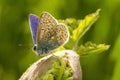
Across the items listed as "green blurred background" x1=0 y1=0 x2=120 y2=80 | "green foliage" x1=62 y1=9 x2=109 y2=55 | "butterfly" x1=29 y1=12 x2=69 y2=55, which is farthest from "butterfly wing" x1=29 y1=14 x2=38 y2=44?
"green blurred background" x1=0 y1=0 x2=120 y2=80

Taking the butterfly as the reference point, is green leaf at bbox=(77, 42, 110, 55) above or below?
below

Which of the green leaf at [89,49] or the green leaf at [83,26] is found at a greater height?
the green leaf at [83,26]

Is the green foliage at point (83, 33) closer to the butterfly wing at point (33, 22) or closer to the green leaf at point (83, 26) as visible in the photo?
the green leaf at point (83, 26)

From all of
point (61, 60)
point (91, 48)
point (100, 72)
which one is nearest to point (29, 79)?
point (61, 60)

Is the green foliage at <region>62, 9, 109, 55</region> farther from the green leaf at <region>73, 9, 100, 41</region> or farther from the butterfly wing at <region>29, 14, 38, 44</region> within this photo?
the butterfly wing at <region>29, 14, 38, 44</region>

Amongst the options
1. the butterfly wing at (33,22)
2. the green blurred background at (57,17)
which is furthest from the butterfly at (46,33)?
the green blurred background at (57,17)

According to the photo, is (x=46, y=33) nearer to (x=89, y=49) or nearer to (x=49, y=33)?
(x=49, y=33)
